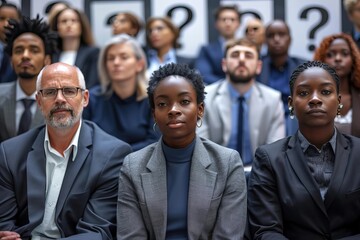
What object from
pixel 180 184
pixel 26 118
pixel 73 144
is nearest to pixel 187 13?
pixel 26 118

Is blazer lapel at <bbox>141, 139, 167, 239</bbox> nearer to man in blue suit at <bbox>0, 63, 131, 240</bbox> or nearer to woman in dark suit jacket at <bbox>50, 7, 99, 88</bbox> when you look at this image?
man in blue suit at <bbox>0, 63, 131, 240</bbox>

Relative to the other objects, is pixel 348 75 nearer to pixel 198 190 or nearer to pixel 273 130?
pixel 273 130

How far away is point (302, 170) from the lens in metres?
2.41

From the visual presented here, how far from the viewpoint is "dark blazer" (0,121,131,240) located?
8.39 feet

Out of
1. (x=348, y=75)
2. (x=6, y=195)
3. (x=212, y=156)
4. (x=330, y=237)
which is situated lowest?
(x=330, y=237)

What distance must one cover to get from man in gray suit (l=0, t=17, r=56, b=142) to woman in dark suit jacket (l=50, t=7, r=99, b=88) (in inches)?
31.0

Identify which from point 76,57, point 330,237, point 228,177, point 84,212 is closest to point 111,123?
point 76,57

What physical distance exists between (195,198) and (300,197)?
0.45 meters

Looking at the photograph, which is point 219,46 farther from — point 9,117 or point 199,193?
point 199,193

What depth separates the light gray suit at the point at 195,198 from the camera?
2.37 metres

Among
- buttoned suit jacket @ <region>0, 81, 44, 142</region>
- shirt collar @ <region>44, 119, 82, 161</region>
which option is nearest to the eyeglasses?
shirt collar @ <region>44, 119, 82, 161</region>

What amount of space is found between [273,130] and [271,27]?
3.57 ft

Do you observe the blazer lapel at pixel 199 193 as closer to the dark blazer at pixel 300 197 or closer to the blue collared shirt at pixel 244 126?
the dark blazer at pixel 300 197

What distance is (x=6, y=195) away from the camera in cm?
261
